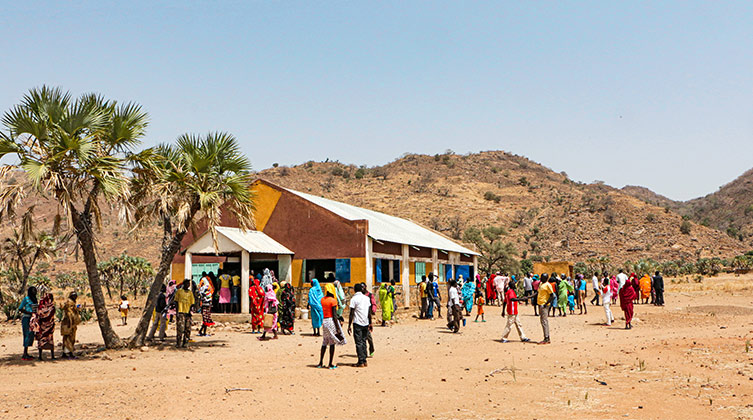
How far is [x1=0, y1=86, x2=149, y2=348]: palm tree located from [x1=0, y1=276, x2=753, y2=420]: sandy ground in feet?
A: 10.8

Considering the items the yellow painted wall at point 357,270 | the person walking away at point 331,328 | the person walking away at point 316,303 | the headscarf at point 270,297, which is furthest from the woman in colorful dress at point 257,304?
the person walking away at point 331,328

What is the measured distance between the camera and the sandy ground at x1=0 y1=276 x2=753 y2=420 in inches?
317

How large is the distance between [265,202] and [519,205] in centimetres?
5540

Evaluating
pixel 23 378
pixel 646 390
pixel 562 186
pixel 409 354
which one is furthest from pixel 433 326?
pixel 562 186

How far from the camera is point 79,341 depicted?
16.2m

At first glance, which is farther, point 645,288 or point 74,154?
point 645,288

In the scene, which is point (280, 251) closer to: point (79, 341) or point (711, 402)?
point (79, 341)

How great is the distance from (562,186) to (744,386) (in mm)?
80260

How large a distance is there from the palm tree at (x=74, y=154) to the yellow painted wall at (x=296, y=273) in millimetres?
11536

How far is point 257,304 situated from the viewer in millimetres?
17297

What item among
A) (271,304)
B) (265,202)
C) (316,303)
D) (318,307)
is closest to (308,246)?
(265,202)

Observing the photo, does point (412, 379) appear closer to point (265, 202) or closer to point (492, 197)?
point (265, 202)

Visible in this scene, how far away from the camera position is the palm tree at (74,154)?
12.1m

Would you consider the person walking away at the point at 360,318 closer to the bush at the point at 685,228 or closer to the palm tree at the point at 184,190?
the palm tree at the point at 184,190
